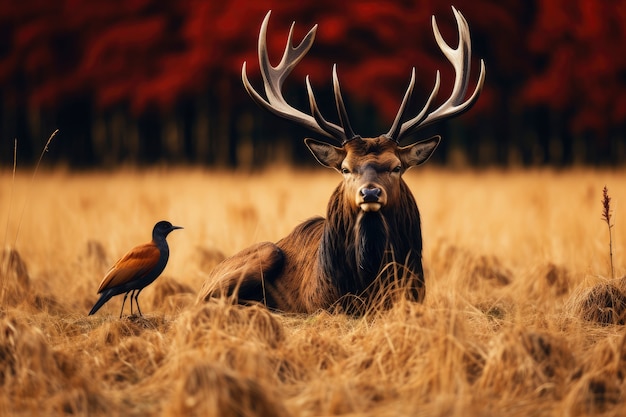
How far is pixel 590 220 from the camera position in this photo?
348 inches

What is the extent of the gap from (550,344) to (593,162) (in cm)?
1746

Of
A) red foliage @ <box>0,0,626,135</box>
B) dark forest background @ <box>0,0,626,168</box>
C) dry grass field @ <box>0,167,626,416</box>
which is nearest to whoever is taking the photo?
dry grass field @ <box>0,167,626,416</box>

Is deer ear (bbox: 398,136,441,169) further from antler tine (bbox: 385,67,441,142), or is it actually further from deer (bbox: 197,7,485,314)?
antler tine (bbox: 385,67,441,142)

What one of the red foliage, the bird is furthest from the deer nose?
the red foliage

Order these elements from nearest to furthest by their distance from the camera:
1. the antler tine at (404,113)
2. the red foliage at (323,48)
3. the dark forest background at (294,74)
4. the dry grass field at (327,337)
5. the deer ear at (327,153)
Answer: the dry grass field at (327,337)
the antler tine at (404,113)
the deer ear at (327,153)
the red foliage at (323,48)
the dark forest background at (294,74)

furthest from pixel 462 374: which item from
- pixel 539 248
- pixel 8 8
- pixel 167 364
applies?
pixel 8 8

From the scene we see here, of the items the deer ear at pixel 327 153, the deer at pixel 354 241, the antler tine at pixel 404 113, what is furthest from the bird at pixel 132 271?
the antler tine at pixel 404 113

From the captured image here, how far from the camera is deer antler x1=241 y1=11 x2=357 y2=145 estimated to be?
17.4 feet

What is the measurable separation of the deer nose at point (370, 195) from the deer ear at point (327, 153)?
1.98 ft

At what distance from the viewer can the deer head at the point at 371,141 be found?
16.5 feet

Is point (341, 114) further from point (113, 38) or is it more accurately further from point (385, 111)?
point (113, 38)

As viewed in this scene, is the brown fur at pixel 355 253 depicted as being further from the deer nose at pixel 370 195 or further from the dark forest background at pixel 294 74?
the dark forest background at pixel 294 74

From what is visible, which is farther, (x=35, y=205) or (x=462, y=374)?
(x=35, y=205)

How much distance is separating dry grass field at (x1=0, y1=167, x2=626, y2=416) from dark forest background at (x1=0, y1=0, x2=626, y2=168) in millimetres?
9772
